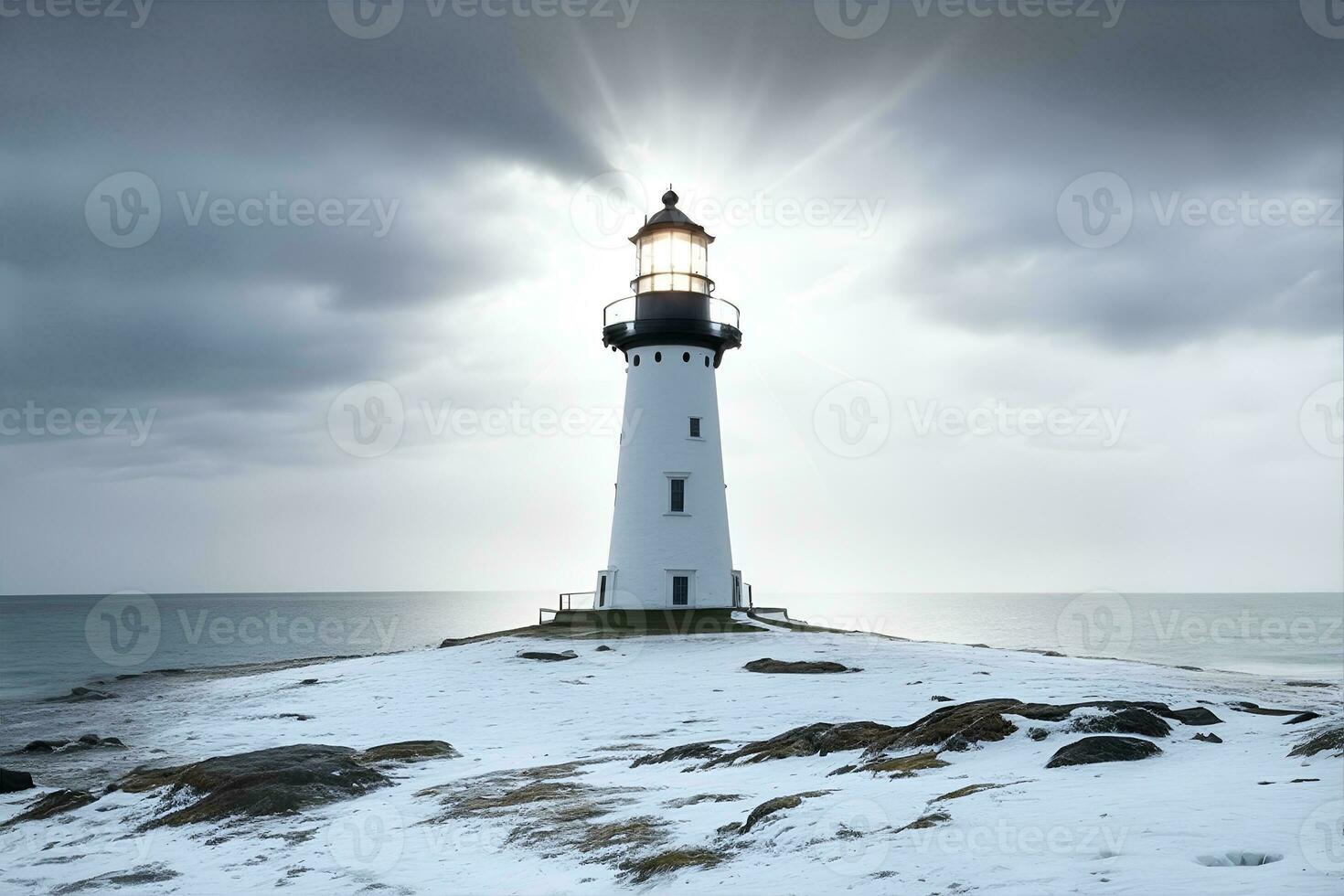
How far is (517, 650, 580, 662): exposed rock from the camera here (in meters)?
27.8

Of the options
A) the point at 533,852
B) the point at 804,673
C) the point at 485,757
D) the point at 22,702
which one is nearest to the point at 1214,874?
the point at 533,852

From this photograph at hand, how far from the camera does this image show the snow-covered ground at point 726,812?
7.38 metres

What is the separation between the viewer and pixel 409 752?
51.8 ft

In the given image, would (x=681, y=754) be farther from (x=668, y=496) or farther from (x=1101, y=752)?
(x=668, y=496)

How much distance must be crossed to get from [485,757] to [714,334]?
21.4 m

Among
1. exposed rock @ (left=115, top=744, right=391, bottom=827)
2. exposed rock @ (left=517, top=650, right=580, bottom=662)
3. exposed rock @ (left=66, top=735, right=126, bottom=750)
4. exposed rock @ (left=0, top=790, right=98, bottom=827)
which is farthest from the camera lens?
exposed rock @ (left=517, top=650, right=580, bottom=662)

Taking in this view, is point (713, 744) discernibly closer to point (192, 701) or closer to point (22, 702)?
point (192, 701)

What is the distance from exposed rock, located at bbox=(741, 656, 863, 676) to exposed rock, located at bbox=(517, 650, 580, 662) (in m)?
5.83

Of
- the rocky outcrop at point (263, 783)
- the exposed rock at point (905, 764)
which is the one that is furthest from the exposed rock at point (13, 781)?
the exposed rock at point (905, 764)

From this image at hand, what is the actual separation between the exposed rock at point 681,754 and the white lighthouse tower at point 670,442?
18810mm

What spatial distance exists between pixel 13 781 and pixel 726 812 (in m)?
13.0

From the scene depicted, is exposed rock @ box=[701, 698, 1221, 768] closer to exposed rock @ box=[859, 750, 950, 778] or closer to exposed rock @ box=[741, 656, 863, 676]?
exposed rock @ box=[859, 750, 950, 778]

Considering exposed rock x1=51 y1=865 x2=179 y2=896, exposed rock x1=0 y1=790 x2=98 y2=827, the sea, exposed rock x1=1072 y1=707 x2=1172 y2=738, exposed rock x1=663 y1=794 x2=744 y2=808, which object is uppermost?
exposed rock x1=1072 y1=707 x2=1172 y2=738

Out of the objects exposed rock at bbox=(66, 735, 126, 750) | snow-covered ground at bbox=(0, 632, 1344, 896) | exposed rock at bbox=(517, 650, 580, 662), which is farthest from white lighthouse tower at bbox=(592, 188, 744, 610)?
exposed rock at bbox=(66, 735, 126, 750)
